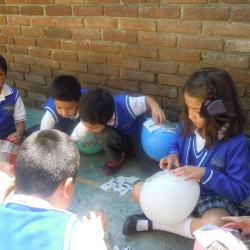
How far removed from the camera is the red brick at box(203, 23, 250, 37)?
88.4 inches

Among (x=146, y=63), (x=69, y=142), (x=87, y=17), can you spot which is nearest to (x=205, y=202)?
(x=69, y=142)

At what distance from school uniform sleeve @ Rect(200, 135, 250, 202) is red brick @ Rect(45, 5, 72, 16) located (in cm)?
207

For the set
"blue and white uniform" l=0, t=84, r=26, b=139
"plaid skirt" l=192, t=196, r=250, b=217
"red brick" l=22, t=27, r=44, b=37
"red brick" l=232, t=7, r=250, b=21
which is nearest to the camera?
"plaid skirt" l=192, t=196, r=250, b=217

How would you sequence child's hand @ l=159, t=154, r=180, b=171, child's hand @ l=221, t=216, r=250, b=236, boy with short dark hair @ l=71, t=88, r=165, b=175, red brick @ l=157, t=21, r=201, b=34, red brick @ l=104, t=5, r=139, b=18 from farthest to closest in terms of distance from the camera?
red brick @ l=104, t=5, r=139, b=18
red brick @ l=157, t=21, r=201, b=34
boy with short dark hair @ l=71, t=88, r=165, b=175
child's hand @ l=159, t=154, r=180, b=171
child's hand @ l=221, t=216, r=250, b=236

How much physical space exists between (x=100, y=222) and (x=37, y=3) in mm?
2578

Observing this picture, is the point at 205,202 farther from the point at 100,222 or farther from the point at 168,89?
the point at 168,89

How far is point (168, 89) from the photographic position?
9.25ft

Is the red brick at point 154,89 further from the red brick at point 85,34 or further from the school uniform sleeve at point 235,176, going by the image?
the school uniform sleeve at point 235,176

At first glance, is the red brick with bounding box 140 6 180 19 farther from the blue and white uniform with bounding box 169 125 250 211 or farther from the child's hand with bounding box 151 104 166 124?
the blue and white uniform with bounding box 169 125 250 211

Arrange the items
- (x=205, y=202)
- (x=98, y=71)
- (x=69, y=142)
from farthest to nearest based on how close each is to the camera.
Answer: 1. (x=98, y=71)
2. (x=205, y=202)
3. (x=69, y=142)

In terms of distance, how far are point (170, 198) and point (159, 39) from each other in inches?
56.4

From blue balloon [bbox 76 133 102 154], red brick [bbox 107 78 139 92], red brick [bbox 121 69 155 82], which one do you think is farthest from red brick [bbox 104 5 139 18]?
blue balloon [bbox 76 133 102 154]

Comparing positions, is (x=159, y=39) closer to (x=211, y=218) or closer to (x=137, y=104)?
(x=137, y=104)

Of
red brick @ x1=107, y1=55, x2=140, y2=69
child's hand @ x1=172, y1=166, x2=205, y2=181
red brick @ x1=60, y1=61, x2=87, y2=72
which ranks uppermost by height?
red brick @ x1=107, y1=55, x2=140, y2=69
